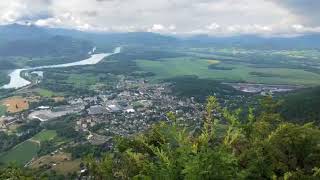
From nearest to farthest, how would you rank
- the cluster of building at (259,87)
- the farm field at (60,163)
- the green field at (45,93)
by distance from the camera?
1. the farm field at (60,163)
2. the green field at (45,93)
3. the cluster of building at (259,87)

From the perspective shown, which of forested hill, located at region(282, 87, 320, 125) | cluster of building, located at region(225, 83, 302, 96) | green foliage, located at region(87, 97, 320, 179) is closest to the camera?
green foliage, located at region(87, 97, 320, 179)

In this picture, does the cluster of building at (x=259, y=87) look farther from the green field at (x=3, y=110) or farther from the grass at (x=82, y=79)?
the green field at (x=3, y=110)

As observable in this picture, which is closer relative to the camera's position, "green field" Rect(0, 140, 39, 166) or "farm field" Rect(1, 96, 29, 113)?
"green field" Rect(0, 140, 39, 166)

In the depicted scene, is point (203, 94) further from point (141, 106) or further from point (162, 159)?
point (162, 159)

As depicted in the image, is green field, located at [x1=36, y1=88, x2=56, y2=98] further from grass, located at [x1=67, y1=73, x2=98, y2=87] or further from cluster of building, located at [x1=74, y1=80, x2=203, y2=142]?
grass, located at [x1=67, y1=73, x2=98, y2=87]

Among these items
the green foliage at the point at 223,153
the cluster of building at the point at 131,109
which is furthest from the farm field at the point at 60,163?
the green foliage at the point at 223,153

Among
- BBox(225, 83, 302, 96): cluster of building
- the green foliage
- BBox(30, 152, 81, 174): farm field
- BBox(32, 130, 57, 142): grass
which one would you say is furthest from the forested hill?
the green foliage

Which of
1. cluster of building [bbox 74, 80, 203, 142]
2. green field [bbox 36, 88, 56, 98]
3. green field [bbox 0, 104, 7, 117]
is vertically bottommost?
green field [bbox 0, 104, 7, 117]
